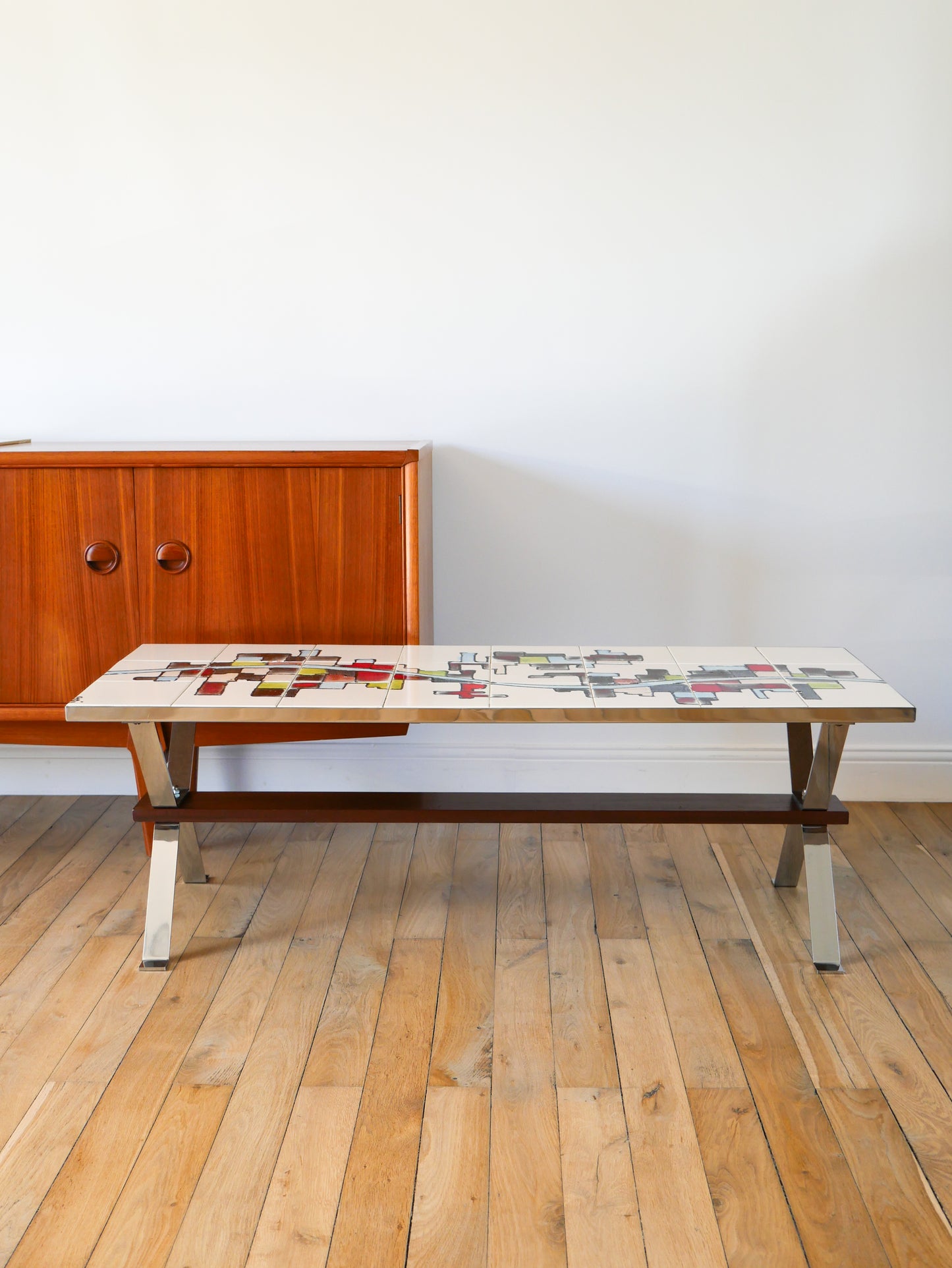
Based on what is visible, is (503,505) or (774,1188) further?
(503,505)

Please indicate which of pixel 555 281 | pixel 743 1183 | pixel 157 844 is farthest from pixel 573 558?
pixel 743 1183

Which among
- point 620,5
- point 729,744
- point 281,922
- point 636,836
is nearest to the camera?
point 281,922

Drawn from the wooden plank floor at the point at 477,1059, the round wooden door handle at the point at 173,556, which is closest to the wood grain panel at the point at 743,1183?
the wooden plank floor at the point at 477,1059

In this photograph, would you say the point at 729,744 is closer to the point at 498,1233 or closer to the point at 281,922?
the point at 281,922

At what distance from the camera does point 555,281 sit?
8.45 feet

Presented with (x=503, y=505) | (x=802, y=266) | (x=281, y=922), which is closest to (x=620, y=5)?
(x=802, y=266)

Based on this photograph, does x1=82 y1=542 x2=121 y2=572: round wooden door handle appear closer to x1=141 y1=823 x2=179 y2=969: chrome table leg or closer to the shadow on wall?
x1=141 y1=823 x2=179 y2=969: chrome table leg

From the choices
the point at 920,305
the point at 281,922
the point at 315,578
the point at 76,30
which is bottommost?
the point at 281,922

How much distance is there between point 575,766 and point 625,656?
→ 26.4 inches

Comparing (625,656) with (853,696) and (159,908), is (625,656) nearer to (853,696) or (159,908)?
(853,696)

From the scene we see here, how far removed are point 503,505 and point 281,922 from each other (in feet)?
3.83

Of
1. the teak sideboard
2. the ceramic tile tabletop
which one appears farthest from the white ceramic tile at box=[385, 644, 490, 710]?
the teak sideboard

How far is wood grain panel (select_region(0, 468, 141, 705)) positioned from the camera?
2266 mm

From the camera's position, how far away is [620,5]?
245 cm
